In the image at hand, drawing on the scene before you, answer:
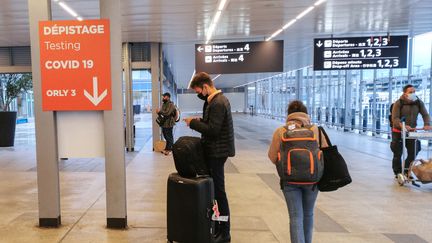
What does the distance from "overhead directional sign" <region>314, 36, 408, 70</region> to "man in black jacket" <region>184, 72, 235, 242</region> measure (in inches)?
279

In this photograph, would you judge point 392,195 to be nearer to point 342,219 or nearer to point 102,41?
point 342,219

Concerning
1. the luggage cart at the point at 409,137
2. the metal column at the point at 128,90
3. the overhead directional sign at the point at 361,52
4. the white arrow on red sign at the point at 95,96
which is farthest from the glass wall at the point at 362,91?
the white arrow on red sign at the point at 95,96

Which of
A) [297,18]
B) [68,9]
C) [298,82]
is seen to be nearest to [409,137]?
[297,18]

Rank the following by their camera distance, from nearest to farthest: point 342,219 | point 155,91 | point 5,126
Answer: point 342,219
point 155,91
point 5,126

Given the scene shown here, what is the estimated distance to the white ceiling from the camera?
6.76 metres

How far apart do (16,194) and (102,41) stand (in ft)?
10.5

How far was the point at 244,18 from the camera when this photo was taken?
7.87m

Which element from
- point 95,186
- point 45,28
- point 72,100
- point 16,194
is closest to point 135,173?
point 95,186

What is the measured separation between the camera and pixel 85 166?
7781 mm

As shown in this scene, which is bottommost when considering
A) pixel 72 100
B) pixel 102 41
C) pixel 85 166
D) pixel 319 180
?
pixel 85 166

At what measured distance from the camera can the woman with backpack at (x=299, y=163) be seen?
2570mm

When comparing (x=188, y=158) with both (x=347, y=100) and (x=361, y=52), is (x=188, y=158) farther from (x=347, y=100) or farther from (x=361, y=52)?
(x=347, y=100)

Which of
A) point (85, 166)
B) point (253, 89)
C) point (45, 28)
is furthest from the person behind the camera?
point (253, 89)

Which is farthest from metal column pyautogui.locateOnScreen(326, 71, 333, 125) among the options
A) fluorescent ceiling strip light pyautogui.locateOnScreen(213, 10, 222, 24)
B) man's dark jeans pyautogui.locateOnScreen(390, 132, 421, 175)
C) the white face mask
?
the white face mask
